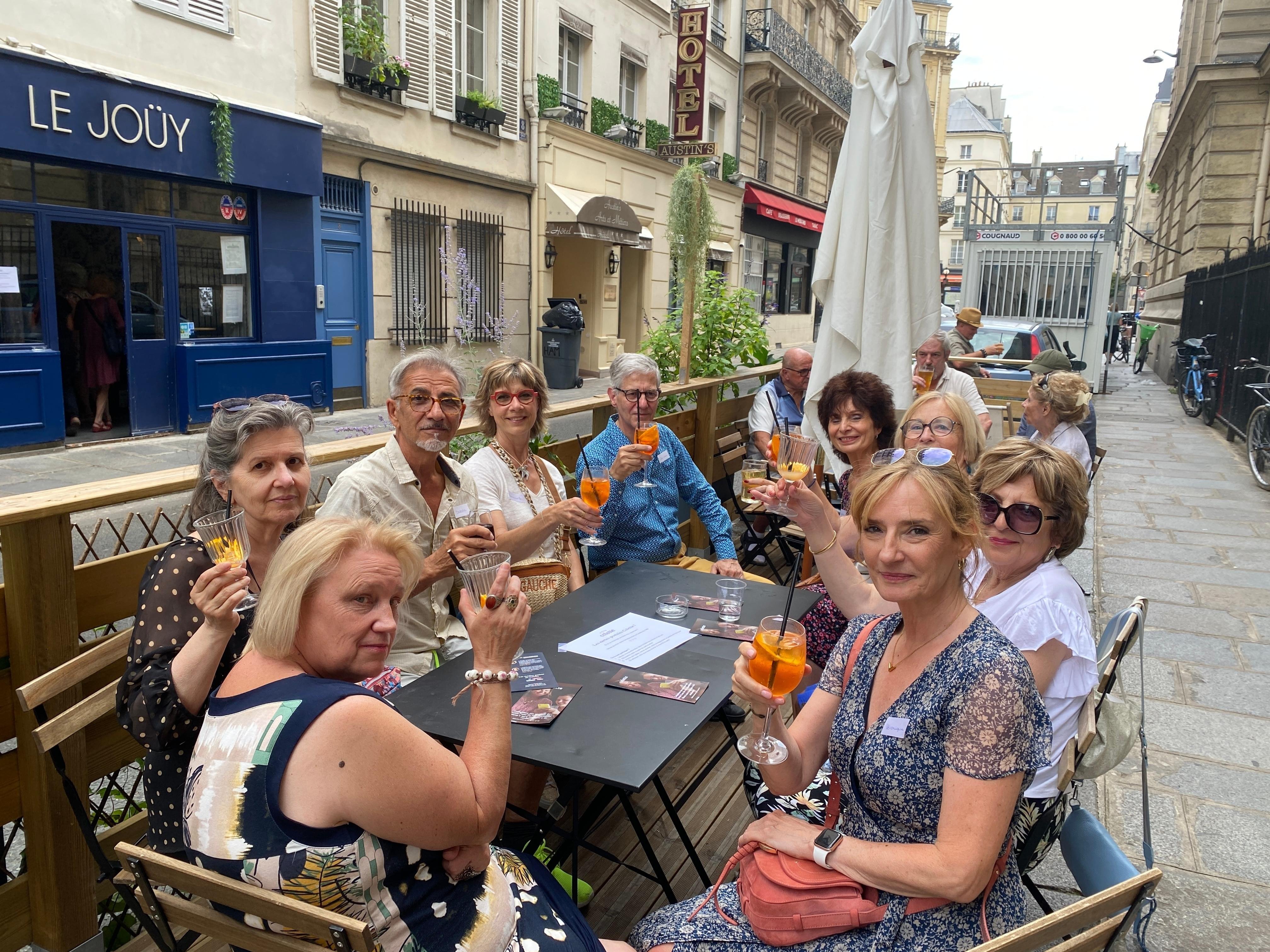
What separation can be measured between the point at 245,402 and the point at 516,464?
134cm

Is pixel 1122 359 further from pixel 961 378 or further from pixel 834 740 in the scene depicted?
pixel 834 740

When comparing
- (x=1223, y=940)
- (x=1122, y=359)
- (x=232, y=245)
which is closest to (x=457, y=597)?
(x=1223, y=940)

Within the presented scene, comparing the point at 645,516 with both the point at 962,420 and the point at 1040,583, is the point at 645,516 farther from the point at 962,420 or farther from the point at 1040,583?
the point at 1040,583

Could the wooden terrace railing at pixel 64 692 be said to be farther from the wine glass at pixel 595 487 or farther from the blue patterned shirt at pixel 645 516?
the blue patterned shirt at pixel 645 516

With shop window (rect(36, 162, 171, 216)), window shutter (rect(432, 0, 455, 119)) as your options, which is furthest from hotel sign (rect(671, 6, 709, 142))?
shop window (rect(36, 162, 171, 216))

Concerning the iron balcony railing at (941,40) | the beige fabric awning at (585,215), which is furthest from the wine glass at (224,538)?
the iron balcony railing at (941,40)

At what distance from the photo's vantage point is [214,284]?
1075 centimetres

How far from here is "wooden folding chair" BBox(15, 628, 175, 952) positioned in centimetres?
185

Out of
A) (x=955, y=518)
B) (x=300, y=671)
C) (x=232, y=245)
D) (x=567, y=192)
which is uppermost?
(x=567, y=192)

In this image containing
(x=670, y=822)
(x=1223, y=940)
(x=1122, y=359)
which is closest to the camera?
(x=1223, y=940)

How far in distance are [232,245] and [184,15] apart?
8.29 ft

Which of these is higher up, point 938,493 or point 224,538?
point 938,493

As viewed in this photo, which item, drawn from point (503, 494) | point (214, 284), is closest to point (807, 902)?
point (503, 494)

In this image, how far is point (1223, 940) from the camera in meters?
2.59
